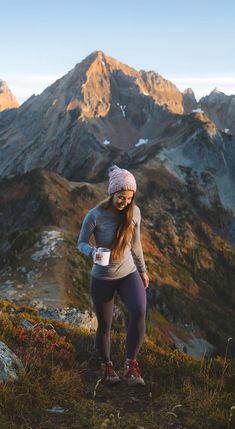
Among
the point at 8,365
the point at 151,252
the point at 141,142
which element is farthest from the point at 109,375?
the point at 141,142

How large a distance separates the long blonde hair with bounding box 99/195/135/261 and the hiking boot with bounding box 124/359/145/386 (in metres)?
1.53

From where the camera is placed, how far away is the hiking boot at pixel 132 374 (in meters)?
7.08

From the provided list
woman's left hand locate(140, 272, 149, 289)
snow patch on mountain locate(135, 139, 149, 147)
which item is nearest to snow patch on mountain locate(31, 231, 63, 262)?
woman's left hand locate(140, 272, 149, 289)

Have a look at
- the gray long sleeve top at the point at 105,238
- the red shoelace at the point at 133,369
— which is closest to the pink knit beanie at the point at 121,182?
the gray long sleeve top at the point at 105,238

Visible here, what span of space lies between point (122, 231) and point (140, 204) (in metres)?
75.2

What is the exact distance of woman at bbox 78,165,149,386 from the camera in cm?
717

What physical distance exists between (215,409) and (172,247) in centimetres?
6845

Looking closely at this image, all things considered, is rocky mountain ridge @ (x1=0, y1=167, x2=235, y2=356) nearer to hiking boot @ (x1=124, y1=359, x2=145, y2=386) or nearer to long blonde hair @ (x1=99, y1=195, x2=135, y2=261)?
hiking boot @ (x1=124, y1=359, x2=145, y2=386)

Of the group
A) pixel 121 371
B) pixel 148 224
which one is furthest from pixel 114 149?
pixel 121 371

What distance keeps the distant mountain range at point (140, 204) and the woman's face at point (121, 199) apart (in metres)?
19.0

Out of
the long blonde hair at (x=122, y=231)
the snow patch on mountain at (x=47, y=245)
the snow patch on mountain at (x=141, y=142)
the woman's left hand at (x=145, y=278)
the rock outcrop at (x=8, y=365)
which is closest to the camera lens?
the rock outcrop at (x=8, y=365)

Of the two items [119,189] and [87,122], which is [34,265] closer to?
[119,189]

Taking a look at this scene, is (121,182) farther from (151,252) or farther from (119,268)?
(151,252)

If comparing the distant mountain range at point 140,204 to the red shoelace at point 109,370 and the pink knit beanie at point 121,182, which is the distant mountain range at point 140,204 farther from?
the pink knit beanie at point 121,182
